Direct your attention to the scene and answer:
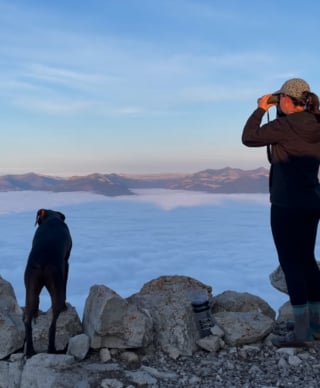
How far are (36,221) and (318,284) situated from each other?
3235mm

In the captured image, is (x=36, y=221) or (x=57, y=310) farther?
(x=36, y=221)

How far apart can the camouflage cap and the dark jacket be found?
0.21 metres

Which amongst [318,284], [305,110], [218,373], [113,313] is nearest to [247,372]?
[218,373]

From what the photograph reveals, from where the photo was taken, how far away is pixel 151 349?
5.39 meters

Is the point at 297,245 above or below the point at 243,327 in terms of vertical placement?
above

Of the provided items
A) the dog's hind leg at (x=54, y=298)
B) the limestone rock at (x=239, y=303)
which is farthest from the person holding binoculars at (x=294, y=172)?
the dog's hind leg at (x=54, y=298)

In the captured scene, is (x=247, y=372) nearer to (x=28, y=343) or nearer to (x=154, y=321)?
(x=154, y=321)

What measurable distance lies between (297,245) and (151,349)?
189 centimetres

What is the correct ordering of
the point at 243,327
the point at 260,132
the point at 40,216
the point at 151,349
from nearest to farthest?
the point at 260,132 < the point at 151,349 < the point at 243,327 < the point at 40,216

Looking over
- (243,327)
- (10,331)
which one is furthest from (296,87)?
(10,331)

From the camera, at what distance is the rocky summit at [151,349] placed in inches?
187

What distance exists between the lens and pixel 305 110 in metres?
4.76

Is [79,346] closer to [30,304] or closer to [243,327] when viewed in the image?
[30,304]

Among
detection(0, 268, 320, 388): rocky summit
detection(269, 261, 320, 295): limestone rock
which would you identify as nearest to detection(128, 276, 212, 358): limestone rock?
detection(0, 268, 320, 388): rocky summit
